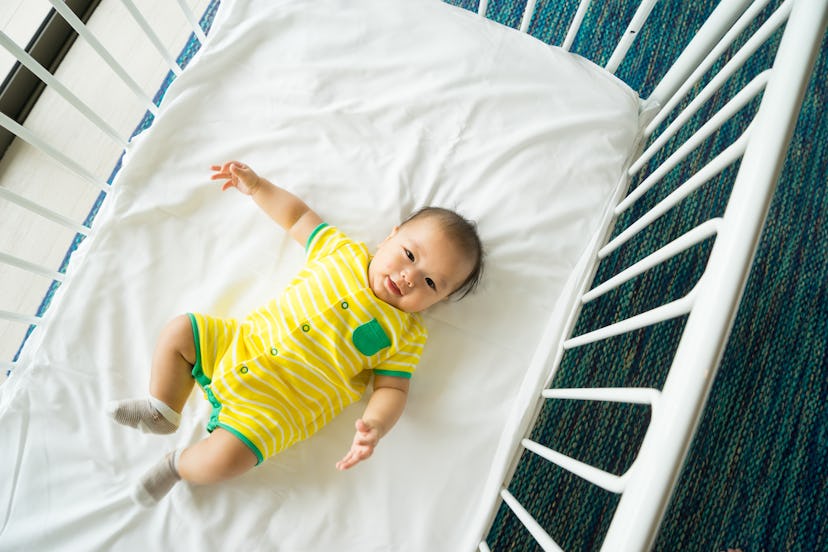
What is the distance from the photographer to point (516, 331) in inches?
38.7

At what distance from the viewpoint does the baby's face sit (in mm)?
874

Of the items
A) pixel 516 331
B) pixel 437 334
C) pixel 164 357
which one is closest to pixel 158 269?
pixel 164 357

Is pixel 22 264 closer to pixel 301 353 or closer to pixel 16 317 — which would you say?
A: pixel 16 317

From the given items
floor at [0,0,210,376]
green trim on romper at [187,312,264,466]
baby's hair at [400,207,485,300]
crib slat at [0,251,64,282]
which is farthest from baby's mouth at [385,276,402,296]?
floor at [0,0,210,376]

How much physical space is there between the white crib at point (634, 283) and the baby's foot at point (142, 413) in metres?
0.08

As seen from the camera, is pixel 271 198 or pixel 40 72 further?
pixel 271 198

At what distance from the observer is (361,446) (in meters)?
0.78

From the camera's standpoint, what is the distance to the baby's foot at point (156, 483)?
2.69 feet

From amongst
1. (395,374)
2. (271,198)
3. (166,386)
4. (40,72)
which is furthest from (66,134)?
(395,374)

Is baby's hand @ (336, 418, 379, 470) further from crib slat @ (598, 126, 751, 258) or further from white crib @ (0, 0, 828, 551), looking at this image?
crib slat @ (598, 126, 751, 258)

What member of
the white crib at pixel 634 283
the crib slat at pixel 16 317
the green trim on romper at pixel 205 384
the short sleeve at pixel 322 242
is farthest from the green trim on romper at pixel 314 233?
the crib slat at pixel 16 317

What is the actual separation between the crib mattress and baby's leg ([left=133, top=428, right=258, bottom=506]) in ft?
0.11

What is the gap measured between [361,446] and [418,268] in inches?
12.2

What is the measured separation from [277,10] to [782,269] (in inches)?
55.6
